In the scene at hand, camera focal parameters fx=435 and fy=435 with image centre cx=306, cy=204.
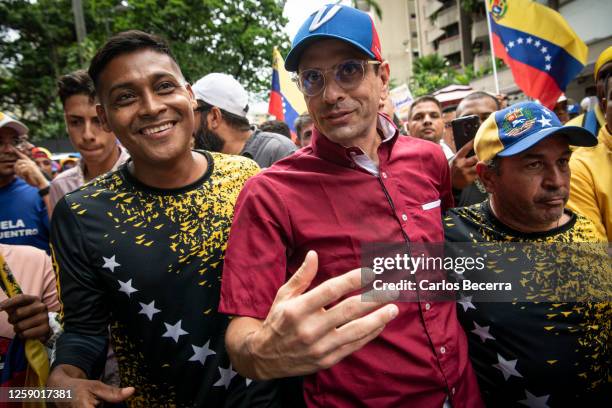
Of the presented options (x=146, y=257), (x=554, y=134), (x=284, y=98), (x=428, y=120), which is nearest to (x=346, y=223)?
(x=146, y=257)

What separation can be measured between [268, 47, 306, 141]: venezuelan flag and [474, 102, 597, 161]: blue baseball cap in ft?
16.7

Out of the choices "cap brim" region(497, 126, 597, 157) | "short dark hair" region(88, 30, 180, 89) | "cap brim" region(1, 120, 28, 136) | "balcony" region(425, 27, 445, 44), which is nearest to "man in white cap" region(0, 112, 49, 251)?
"cap brim" region(1, 120, 28, 136)

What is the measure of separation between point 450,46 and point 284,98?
114 ft

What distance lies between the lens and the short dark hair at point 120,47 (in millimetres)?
1961

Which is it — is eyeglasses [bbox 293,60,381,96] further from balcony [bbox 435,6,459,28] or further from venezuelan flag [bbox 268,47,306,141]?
balcony [bbox 435,6,459,28]

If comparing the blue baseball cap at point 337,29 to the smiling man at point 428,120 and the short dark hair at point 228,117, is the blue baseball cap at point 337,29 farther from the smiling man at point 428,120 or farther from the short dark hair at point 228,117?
the smiling man at point 428,120

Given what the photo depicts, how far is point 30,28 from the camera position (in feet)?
67.6

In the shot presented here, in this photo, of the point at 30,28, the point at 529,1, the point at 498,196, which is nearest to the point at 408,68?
the point at 30,28

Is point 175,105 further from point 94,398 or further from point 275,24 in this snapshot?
point 275,24

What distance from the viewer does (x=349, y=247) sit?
1.66 m

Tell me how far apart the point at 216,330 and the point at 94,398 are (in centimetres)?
52

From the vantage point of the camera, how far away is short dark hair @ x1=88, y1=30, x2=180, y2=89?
196cm

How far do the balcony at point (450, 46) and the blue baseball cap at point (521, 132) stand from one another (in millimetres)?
38478

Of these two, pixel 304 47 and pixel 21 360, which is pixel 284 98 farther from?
pixel 21 360
